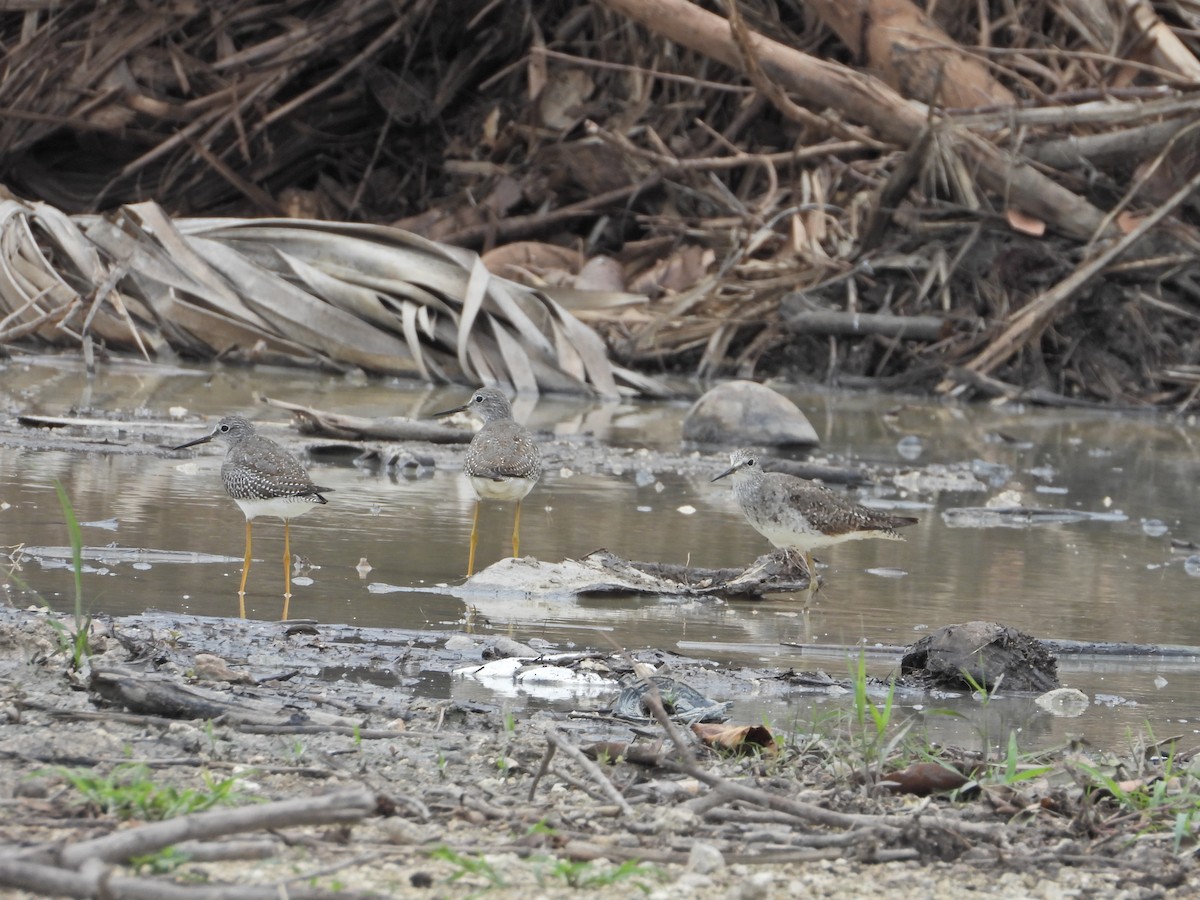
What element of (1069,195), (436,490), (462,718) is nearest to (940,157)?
(1069,195)

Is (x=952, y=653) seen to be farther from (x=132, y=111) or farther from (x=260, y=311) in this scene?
(x=132, y=111)

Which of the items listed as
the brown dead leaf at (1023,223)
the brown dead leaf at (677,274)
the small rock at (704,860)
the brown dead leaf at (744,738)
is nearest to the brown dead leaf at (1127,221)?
the brown dead leaf at (1023,223)

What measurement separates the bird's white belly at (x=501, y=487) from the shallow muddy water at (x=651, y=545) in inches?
10.1

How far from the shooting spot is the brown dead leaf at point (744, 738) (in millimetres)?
4242

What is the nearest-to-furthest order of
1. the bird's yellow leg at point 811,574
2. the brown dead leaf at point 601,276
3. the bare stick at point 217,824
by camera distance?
the bare stick at point 217,824 < the bird's yellow leg at point 811,574 < the brown dead leaf at point 601,276

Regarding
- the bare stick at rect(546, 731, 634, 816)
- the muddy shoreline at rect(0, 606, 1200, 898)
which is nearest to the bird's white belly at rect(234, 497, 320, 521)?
the muddy shoreline at rect(0, 606, 1200, 898)

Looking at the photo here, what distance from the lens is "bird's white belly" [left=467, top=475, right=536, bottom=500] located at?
728cm

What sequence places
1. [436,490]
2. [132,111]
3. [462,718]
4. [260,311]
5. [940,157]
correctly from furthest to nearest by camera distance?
1. [132,111]
2. [940,157]
3. [260,311]
4. [436,490]
5. [462,718]

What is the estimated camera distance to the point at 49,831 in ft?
10.5

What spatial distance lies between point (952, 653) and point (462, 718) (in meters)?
1.77

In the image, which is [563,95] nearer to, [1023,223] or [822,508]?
[1023,223]

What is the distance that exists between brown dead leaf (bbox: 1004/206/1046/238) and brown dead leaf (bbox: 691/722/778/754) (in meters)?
11.4

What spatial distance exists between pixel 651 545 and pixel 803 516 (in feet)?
2.37

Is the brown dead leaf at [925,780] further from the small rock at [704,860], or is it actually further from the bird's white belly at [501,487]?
the bird's white belly at [501,487]
